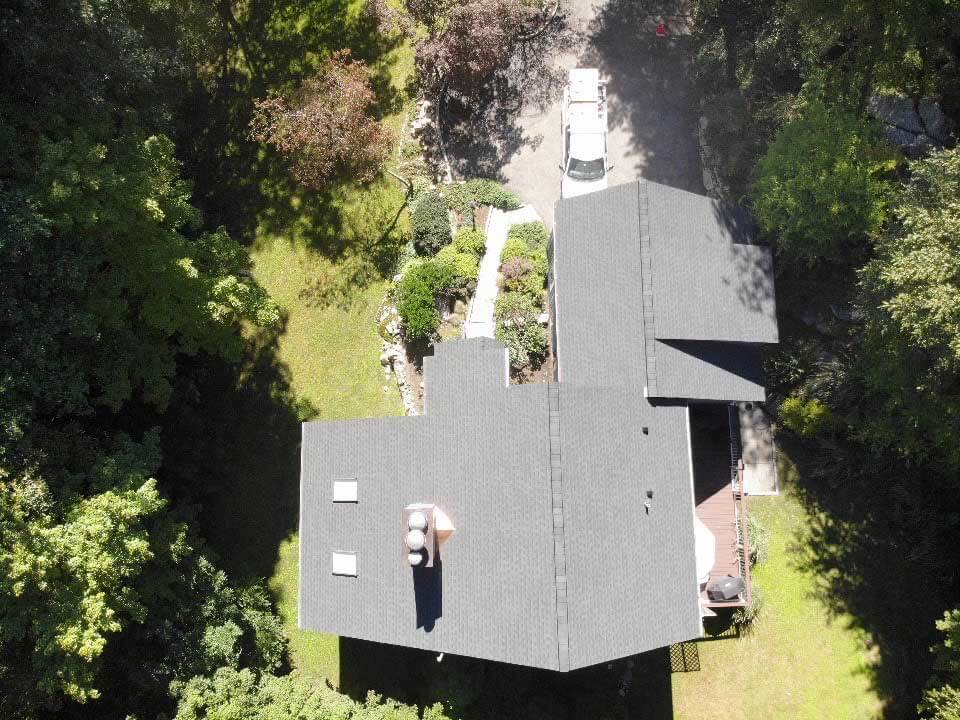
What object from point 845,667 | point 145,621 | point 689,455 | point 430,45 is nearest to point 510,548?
point 689,455

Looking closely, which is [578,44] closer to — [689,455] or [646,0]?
[646,0]

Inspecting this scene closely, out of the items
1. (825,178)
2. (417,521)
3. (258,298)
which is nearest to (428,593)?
(417,521)

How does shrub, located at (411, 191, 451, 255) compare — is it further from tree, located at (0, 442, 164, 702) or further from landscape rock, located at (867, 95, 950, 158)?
landscape rock, located at (867, 95, 950, 158)

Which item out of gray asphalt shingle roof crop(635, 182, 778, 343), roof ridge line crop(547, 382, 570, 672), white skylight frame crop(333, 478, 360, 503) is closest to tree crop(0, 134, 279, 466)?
white skylight frame crop(333, 478, 360, 503)

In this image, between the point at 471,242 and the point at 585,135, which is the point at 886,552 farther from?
the point at 471,242

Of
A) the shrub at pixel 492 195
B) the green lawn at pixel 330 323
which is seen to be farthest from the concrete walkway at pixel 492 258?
the green lawn at pixel 330 323
